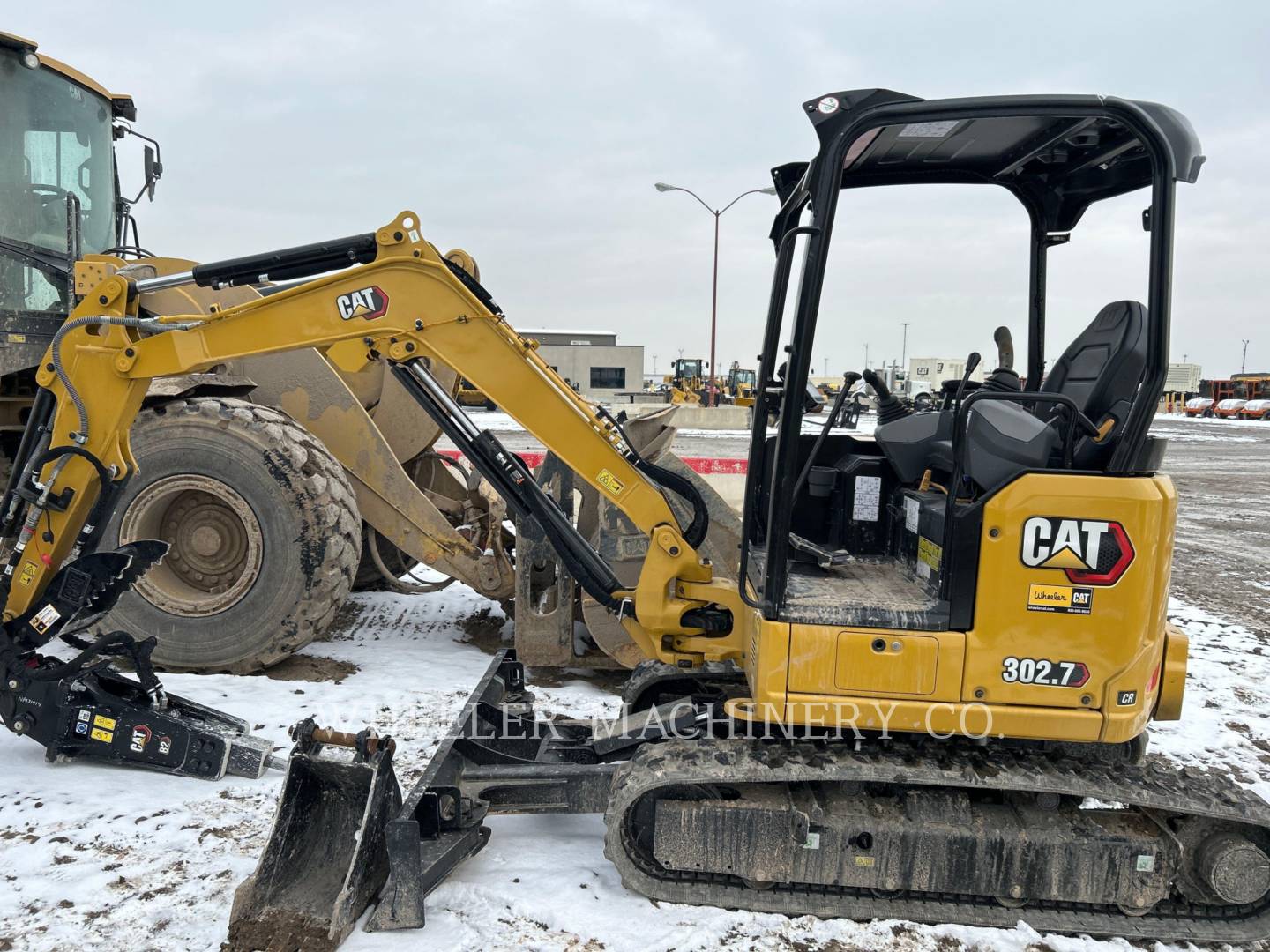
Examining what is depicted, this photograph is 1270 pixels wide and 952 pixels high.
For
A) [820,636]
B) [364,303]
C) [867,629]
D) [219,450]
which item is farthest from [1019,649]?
[219,450]

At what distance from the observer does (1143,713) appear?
9.64 feet

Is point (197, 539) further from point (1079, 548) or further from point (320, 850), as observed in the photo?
point (1079, 548)

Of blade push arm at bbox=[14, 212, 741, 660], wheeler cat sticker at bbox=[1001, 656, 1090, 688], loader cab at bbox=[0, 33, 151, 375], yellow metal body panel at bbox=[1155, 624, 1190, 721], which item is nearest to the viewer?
wheeler cat sticker at bbox=[1001, 656, 1090, 688]

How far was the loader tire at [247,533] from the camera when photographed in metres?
4.79

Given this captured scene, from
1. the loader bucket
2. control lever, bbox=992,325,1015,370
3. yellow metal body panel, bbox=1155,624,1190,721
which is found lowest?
the loader bucket

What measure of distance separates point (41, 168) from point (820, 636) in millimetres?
5770

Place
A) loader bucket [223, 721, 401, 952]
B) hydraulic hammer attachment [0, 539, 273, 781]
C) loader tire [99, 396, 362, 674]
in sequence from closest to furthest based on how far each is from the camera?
loader bucket [223, 721, 401, 952], hydraulic hammer attachment [0, 539, 273, 781], loader tire [99, 396, 362, 674]

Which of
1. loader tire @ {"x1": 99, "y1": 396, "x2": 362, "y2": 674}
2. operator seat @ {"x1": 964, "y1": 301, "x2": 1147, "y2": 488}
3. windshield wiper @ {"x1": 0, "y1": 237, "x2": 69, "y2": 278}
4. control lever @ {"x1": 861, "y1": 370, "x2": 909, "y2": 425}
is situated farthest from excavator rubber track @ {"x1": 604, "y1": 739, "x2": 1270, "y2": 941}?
windshield wiper @ {"x1": 0, "y1": 237, "x2": 69, "y2": 278}

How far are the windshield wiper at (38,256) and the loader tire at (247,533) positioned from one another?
1.54m

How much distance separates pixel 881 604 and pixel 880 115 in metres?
1.65

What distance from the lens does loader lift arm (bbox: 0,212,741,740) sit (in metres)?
3.43

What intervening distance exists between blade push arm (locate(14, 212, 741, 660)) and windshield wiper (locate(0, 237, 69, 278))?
2.42 meters

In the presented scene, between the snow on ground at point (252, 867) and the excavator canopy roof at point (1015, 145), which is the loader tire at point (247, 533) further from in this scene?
the excavator canopy roof at point (1015, 145)

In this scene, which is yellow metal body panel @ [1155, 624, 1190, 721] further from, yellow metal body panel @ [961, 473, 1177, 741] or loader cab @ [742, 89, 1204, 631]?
loader cab @ [742, 89, 1204, 631]
